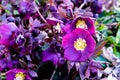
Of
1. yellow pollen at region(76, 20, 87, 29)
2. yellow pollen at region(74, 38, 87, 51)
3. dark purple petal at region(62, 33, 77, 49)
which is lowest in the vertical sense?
yellow pollen at region(74, 38, 87, 51)

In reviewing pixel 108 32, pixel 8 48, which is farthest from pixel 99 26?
pixel 8 48

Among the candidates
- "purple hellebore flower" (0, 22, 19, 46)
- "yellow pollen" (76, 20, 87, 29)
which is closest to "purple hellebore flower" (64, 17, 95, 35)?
"yellow pollen" (76, 20, 87, 29)

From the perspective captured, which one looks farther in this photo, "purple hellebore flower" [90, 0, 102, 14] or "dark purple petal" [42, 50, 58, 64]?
"purple hellebore flower" [90, 0, 102, 14]

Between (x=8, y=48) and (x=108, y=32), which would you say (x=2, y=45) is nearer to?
(x=8, y=48)

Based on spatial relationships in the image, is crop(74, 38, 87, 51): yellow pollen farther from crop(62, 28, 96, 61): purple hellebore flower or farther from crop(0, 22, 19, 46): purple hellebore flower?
crop(0, 22, 19, 46): purple hellebore flower

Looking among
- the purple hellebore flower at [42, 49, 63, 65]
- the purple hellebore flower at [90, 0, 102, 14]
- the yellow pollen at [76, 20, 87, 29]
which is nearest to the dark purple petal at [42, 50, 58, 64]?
the purple hellebore flower at [42, 49, 63, 65]

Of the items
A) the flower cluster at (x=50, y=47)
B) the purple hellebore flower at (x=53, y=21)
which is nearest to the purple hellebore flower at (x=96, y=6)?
the flower cluster at (x=50, y=47)

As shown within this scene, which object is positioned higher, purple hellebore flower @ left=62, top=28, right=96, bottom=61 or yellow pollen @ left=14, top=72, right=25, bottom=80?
purple hellebore flower @ left=62, top=28, right=96, bottom=61

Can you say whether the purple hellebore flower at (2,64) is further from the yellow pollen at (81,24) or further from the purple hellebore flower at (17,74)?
the yellow pollen at (81,24)
